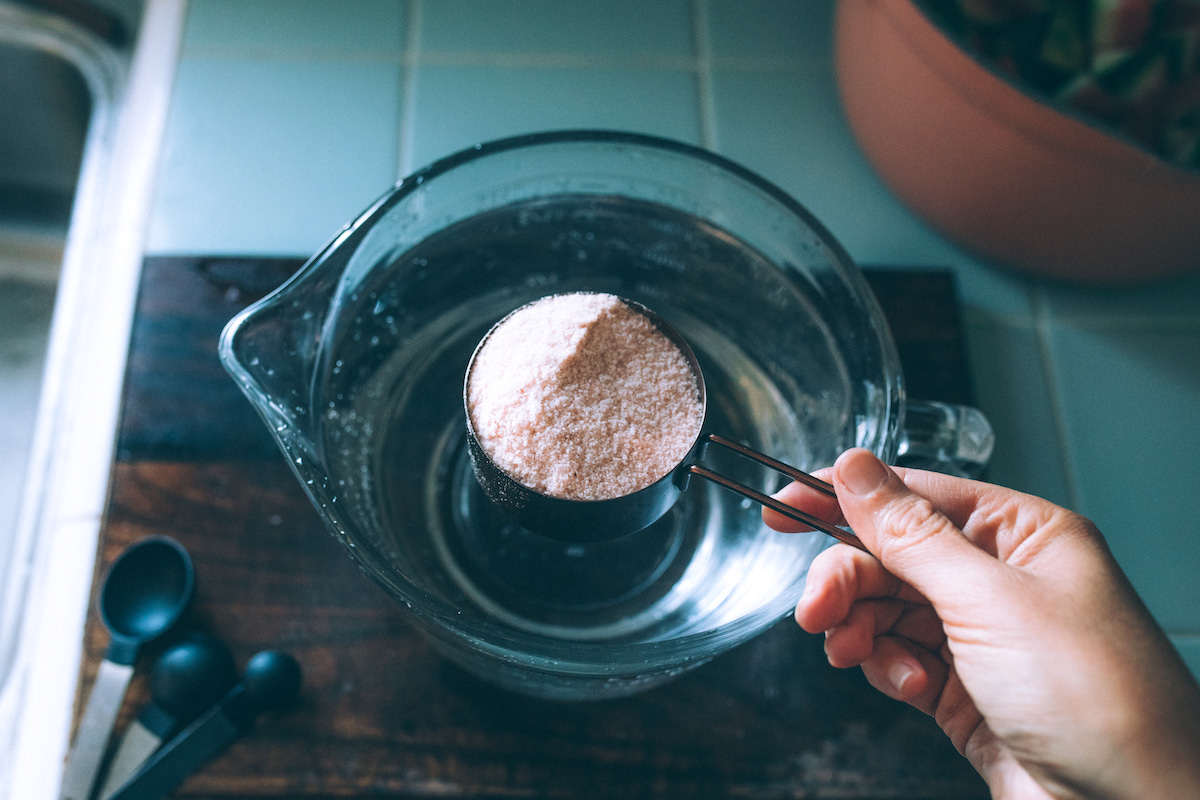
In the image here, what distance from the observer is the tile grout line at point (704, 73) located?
909 millimetres

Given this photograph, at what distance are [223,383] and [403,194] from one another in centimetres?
25

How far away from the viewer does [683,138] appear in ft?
2.95

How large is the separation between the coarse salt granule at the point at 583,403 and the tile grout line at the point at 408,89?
1.27 feet

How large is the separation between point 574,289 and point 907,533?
16.2 inches

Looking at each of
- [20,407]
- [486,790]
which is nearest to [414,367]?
[486,790]

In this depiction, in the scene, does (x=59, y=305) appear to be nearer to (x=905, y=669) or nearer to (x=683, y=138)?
(x=683, y=138)

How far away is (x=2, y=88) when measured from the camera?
1.06 metres

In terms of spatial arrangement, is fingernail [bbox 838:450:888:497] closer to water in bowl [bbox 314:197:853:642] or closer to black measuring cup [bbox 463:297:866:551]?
black measuring cup [bbox 463:297:866:551]

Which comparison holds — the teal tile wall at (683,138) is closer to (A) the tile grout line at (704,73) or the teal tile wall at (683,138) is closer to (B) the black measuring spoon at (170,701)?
(A) the tile grout line at (704,73)

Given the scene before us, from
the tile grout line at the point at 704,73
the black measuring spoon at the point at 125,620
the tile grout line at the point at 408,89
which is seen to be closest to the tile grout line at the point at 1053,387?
the tile grout line at the point at 704,73

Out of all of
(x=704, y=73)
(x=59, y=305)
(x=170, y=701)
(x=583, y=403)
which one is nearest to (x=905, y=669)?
(x=583, y=403)

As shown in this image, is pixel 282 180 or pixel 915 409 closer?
pixel 915 409

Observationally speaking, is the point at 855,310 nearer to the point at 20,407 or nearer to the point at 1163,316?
the point at 1163,316

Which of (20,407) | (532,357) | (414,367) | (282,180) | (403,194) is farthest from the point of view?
(20,407)
